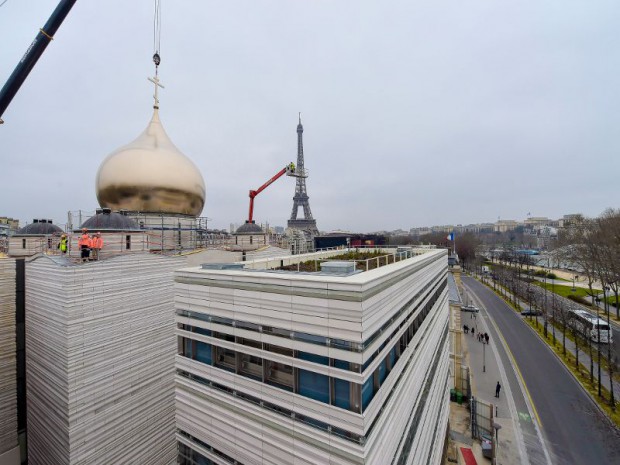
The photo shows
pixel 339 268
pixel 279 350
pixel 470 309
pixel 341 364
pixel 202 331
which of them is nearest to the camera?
pixel 341 364

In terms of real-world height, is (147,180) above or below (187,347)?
above

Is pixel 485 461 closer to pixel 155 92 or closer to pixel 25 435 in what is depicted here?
pixel 25 435

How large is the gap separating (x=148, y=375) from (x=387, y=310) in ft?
47.0

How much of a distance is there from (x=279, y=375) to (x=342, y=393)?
86.5 inches

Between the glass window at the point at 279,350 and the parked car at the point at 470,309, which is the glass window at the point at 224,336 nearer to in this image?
the glass window at the point at 279,350

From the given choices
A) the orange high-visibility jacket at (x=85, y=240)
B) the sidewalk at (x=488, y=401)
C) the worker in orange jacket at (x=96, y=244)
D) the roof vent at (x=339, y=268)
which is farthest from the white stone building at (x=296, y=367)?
the sidewalk at (x=488, y=401)

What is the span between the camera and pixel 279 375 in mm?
9039

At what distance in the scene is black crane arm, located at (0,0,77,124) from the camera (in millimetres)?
18094

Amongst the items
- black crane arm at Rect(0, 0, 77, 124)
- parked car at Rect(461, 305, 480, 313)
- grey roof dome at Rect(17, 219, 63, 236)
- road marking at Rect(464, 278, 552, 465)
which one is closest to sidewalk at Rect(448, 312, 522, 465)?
road marking at Rect(464, 278, 552, 465)

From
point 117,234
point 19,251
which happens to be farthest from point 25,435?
point 117,234

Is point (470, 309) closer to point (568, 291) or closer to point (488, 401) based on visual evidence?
point (568, 291)

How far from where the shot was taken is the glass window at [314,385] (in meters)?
8.20

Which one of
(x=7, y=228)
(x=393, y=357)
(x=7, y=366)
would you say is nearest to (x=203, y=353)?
(x=393, y=357)

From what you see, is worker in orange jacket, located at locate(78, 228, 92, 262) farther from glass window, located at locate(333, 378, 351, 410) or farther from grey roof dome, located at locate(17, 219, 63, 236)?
glass window, located at locate(333, 378, 351, 410)
